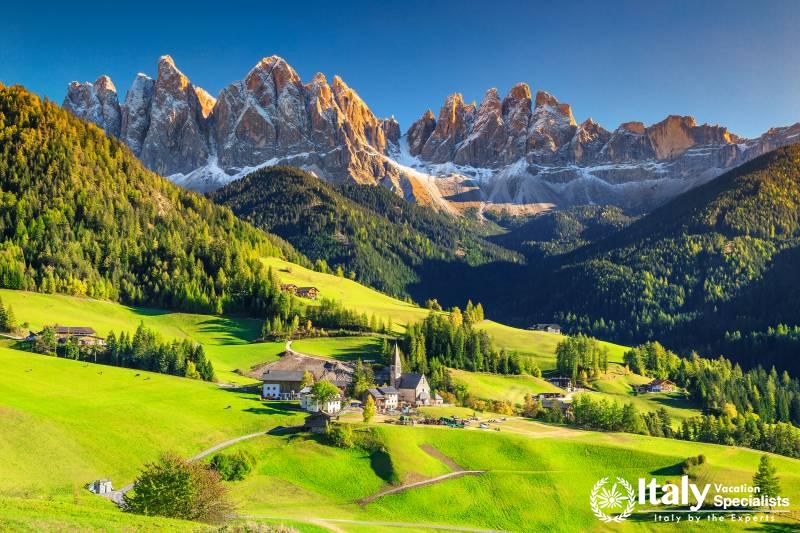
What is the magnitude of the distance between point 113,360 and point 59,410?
166 feet

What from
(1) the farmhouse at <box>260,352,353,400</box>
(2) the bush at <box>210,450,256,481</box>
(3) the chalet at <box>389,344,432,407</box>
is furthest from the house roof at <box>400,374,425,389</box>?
(2) the bush at <box>210,450,256,481</box>

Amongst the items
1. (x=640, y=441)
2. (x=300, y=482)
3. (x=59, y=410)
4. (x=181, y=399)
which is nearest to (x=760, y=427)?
(x=640, y=441)

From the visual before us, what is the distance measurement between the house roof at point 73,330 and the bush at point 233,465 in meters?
75.5

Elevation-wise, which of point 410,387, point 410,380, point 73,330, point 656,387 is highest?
point 73,330

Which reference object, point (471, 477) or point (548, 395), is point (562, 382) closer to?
point (548, 395)

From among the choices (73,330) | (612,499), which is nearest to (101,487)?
(612,499)

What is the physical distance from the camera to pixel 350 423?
10925cm

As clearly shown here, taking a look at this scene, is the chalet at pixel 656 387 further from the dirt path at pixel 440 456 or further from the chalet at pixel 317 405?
the dirt path at pixel 440 456

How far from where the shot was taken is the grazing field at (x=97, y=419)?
7850cm

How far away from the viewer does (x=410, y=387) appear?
14512 cm

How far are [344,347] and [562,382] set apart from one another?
57636 mm

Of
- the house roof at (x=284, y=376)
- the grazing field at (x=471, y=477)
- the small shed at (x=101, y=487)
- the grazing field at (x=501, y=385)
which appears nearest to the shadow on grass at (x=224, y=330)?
the house roof at (x=284, y=376)

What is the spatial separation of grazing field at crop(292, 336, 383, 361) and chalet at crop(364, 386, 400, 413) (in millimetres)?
34062

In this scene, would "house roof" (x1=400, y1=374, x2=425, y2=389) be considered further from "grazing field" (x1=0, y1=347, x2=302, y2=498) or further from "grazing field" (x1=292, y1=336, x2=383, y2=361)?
"grazing field" (x1=0, y1=347, x2=302, y2=498)
